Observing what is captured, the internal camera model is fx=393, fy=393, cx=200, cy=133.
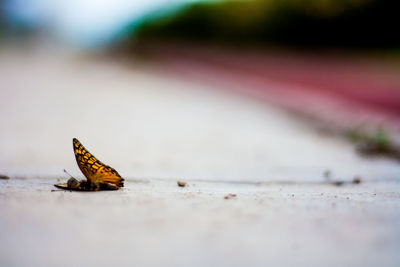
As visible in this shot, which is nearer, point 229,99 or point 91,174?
point 91,174

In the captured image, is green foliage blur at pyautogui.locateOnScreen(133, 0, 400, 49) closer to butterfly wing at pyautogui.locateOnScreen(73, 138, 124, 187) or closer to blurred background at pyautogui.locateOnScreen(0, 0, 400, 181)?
blurred background at pyautogui.locateOnScreen(0, 0, 400, 181)

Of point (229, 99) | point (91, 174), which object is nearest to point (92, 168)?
point (91, 174)

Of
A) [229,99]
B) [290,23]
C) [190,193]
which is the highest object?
[290,23]

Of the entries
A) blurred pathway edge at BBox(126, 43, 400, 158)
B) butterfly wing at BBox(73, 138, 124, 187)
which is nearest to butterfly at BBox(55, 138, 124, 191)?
butterfly wing at BBox(73, 138, 124, 187)

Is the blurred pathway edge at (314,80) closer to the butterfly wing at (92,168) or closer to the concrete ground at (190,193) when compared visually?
the concrete ground at (190,193)

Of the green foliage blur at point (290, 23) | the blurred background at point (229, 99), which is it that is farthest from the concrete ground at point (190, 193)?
the green foliage blur at point (290, 23)

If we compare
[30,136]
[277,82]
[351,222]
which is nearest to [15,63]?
[277,82]

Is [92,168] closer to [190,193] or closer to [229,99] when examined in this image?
[190,193]
